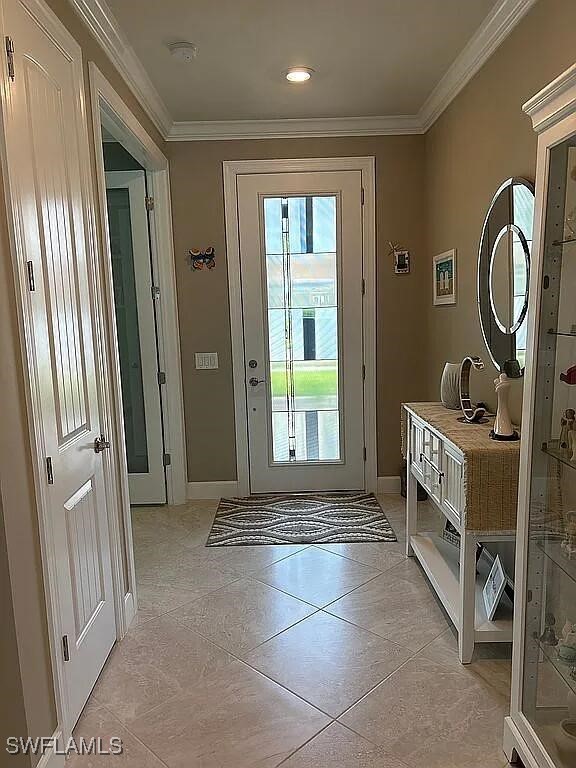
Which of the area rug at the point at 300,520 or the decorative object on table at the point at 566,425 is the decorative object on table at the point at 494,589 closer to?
the decorative object on table at the point at 566,425

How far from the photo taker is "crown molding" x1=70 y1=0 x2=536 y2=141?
8.09ft

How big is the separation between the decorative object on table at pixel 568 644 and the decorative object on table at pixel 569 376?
2.23 ft

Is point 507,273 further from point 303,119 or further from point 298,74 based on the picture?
point 303,119

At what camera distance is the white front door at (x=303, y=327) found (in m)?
4.17

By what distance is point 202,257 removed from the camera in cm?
420

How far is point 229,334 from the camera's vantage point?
169 inches

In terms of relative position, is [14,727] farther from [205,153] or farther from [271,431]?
[205,153]

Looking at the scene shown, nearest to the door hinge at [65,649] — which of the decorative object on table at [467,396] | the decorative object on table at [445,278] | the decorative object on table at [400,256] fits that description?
the decorative object on table at [467,396]

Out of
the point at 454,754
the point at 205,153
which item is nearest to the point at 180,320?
the point at 205,153

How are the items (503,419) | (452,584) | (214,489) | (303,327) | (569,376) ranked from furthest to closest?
(214,489)
(303,327)
(452,584)
(503,419)
(569,376)

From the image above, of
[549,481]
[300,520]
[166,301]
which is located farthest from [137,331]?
[549,481]

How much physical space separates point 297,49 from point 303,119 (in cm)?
111

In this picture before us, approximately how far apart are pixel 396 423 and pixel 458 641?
2.10 m

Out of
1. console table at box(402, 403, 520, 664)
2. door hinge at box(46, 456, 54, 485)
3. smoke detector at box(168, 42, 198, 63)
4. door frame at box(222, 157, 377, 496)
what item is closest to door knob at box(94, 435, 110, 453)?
door hinge at box(46, 456, 54, 485)
